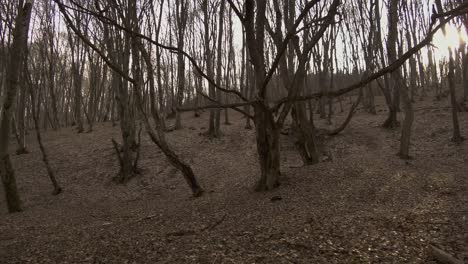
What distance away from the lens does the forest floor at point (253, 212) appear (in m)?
4.70

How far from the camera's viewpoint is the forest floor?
15.4 feet

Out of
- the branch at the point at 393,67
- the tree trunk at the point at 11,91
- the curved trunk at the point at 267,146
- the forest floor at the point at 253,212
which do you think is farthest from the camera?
the tree trunk at the point at 11,91

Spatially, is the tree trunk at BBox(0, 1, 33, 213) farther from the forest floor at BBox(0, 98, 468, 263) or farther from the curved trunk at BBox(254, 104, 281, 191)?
the curved trunk at BBox(254, 104, 281, 191)

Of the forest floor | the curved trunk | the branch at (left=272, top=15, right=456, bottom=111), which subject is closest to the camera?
the branch at (left=272, top=15, right=456, bottom=111)

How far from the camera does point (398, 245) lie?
452cm

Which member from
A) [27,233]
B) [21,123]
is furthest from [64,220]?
[21,123]

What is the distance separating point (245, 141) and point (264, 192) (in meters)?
7.58

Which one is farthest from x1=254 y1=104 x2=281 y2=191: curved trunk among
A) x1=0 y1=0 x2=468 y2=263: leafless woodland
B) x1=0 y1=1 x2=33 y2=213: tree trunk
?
x1=0 y1=1 x2=33 y2=213: tree trunk

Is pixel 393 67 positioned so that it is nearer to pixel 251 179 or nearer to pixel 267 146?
pixel 267 146

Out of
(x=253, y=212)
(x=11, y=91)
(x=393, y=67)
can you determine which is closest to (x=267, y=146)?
(x=253, y=212)

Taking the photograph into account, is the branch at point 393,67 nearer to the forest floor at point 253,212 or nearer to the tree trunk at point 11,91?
the forest floor at point 253,212

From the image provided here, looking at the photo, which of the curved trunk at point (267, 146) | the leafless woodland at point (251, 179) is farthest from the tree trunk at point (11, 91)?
the curved trunk at point (267, 146)

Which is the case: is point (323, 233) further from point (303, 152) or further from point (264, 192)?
point (303, 152)

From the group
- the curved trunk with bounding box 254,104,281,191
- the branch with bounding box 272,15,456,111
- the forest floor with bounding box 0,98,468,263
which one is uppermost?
the branch with bounding box 272,15,456,111
